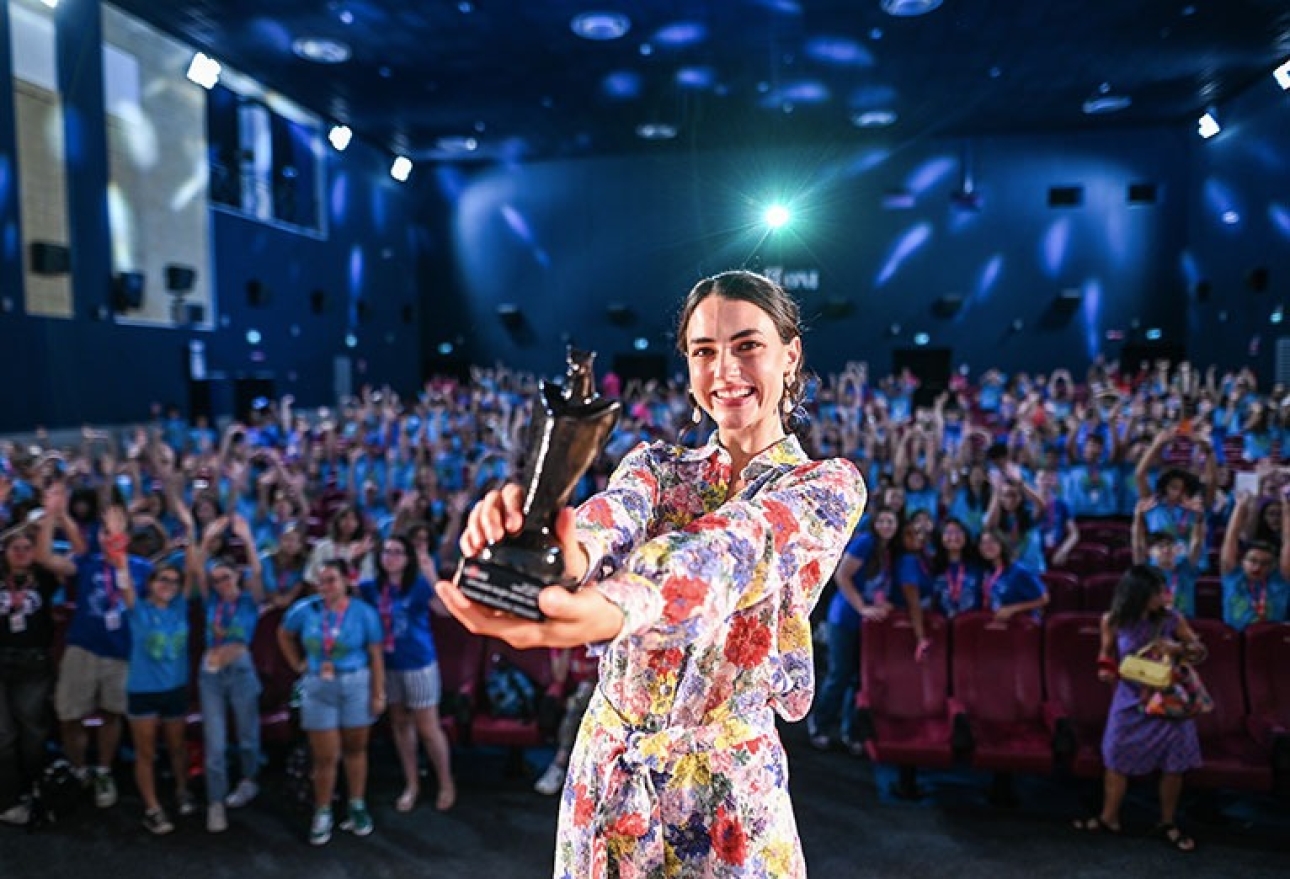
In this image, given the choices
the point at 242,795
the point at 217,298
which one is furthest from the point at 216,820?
the point at 217,298

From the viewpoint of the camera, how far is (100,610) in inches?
174

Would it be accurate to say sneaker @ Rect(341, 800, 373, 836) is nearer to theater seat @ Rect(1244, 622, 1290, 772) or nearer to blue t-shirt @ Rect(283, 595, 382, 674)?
blue t-shirt @ Rect(283, 595, 382, 674)

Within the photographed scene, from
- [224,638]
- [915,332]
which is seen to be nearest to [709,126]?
[915,332]

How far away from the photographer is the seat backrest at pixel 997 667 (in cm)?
460

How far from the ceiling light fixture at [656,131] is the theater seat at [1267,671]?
619 inches

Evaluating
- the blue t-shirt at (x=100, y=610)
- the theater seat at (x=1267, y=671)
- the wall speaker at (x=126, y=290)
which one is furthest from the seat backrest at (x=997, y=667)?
the wall speaker at (x=126, y=290)

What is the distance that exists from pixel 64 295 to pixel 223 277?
3578mm

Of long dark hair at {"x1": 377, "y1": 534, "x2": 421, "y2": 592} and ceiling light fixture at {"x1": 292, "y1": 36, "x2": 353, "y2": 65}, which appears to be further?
ceiling light fixture at {"x1": 292, "y1": 36, "x2": 353, "y2": 65}

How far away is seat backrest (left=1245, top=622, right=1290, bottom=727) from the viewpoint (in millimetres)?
4332

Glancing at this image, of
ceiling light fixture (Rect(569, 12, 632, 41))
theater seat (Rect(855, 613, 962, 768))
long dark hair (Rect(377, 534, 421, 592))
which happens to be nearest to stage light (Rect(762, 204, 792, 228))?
ceiling light fixture (Rect(569, 12, 632, 41))

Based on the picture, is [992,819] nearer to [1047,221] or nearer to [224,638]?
[224,638]

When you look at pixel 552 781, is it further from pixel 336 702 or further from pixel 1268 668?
pixel 1268 668

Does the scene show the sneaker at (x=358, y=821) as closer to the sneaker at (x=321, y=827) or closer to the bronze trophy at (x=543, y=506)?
the sneaker at (x=321, y=827)

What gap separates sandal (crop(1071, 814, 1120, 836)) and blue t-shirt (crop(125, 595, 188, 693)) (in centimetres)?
428
